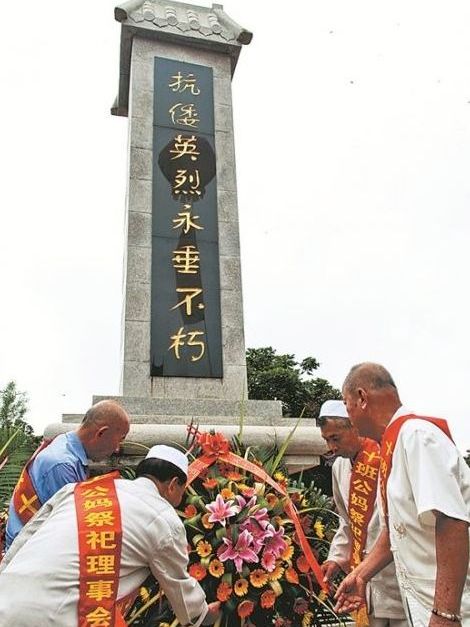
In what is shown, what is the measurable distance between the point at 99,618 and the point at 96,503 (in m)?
0.37

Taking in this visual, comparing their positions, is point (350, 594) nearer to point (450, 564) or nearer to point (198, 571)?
→ point (198, 571)

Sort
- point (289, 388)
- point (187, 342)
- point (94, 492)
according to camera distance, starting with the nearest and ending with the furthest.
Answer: point (94, 492), point (187, 342), point (289, 388)

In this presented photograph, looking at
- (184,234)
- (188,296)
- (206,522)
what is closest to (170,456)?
(206,522)

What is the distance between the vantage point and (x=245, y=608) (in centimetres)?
272

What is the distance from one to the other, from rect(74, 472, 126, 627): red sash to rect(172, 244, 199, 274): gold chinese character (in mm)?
3830

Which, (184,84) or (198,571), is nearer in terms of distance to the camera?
(198,571)

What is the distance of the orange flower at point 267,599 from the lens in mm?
2764

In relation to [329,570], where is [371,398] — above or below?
above

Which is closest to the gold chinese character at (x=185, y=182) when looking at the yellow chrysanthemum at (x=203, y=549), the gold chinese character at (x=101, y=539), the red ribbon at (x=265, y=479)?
the red ribbon at (x=265, y=479)

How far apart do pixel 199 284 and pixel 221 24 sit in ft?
12.2

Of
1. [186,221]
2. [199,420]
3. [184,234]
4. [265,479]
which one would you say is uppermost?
[186,221]

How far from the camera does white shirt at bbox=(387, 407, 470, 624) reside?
5.78ft

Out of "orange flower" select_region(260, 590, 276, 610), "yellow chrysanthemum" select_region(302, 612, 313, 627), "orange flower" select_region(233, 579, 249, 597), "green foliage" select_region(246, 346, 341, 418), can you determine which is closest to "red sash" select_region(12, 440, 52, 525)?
"orange flower" select_region(233, 579, 249, 597)

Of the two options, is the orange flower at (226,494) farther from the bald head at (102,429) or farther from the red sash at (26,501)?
the red sash at (26,501)
